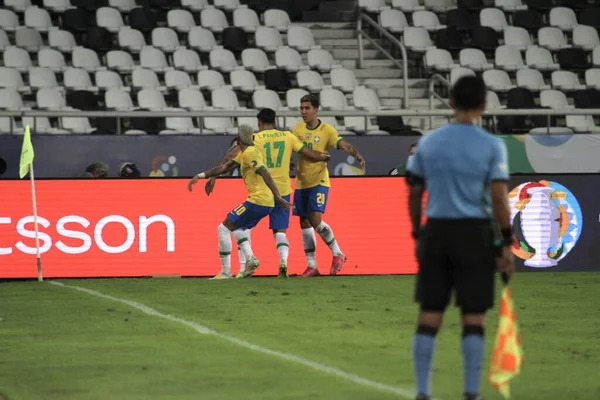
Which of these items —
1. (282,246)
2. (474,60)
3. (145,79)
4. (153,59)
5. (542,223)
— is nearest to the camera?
(282,246)

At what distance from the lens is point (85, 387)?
8438 millimetres

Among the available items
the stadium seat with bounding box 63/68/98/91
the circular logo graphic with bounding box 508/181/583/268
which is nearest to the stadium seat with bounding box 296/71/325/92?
the stadium seat with bounding box 63/68/98/91

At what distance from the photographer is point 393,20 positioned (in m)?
27.3

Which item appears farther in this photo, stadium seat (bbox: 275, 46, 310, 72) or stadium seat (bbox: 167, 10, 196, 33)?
stadium seat (bbox: 167, 10, 196, 33)

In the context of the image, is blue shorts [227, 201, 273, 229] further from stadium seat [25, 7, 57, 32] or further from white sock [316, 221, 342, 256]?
stadium seat [25, 7, 57, 32]

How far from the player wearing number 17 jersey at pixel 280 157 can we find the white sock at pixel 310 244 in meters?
0.28

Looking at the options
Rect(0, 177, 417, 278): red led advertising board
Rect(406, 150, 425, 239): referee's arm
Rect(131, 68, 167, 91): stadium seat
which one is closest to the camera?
Rect(406, 150, 425, 239): referee's arm

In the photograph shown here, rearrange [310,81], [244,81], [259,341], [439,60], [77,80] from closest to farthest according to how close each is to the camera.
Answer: [259,341] < [77,80] < [244,81] < [310,81] < [439,60]

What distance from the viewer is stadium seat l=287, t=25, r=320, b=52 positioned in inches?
1030

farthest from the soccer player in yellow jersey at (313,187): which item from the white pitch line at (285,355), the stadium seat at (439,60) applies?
the stadium seat at (439,60)

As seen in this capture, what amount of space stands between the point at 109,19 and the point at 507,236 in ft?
62.9

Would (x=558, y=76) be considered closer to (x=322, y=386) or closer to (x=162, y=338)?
(x=162, y=338)

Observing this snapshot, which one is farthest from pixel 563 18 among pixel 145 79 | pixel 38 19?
pixel 38 19

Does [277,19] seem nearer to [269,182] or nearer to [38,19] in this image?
[38,19]
